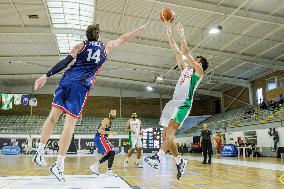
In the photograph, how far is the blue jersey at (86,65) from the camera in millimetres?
4004

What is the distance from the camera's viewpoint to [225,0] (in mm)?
16281

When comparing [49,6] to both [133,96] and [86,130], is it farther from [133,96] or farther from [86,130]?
[133,96]

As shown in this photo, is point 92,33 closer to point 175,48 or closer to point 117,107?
point 175,48

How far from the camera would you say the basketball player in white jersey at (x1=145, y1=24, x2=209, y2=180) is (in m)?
4.87

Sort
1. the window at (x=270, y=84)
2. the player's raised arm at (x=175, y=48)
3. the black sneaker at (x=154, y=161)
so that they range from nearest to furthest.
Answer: the black sneaker at (x=154, y=161), the player's raised arm at (x=175, y=48), the window at (x=270, y=84)

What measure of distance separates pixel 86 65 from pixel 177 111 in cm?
165

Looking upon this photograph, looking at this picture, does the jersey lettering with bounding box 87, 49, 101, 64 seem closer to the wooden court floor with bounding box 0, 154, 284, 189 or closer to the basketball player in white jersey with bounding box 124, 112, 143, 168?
the wooden court floor with bounding box 0, 154, 284, 189

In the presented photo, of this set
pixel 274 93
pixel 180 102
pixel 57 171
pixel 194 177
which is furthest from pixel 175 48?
pixel 274 93

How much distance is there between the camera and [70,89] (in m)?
3.92

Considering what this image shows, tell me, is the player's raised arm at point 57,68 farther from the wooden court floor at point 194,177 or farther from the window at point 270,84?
the window at point 270,84

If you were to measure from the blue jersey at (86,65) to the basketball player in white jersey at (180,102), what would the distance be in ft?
4.38

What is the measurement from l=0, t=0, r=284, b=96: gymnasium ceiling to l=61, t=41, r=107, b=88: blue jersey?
1242 centimetres

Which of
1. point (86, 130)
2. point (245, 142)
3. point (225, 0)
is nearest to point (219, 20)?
point (225, 0)

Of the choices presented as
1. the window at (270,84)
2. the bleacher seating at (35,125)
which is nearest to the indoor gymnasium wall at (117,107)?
the bleacher seating at (35,125)
